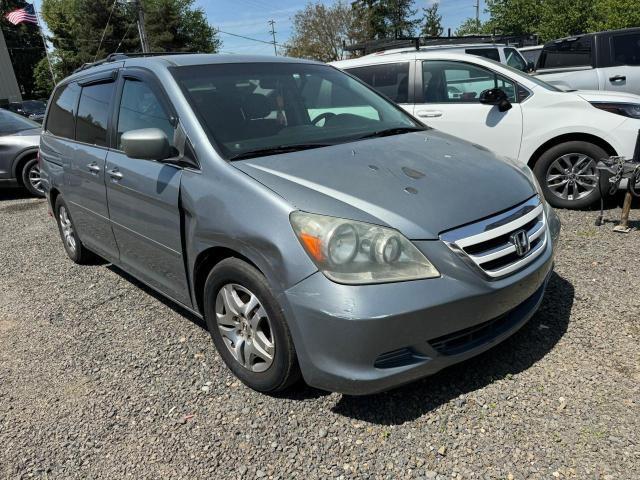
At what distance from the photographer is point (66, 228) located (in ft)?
16.1

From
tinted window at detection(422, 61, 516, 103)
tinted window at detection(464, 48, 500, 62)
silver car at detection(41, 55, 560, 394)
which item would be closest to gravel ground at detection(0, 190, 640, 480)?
silver car at detection(41, 55, 560, 394)

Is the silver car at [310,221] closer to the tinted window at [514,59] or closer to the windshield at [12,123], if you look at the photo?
the windshield at [12,123]

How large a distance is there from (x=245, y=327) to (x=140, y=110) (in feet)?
5.39

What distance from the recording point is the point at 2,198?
30.3 feet

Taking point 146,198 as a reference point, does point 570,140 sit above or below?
below

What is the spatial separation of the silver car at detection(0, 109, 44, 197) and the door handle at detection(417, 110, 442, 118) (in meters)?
6.37

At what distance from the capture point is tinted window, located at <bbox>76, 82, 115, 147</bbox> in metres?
3.66

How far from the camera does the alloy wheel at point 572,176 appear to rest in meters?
5.18

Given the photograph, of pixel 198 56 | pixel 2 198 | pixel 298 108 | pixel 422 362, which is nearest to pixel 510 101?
pixel 298 108

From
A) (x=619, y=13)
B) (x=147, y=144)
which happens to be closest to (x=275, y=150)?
(x=147, y=144)

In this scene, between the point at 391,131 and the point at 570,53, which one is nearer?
the point at 391,131

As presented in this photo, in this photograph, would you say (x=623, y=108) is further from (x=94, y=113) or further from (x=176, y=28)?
(x=176, y=28)

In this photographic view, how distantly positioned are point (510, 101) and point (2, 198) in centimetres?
872

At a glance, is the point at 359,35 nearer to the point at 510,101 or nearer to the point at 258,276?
A: the point at 510,101
